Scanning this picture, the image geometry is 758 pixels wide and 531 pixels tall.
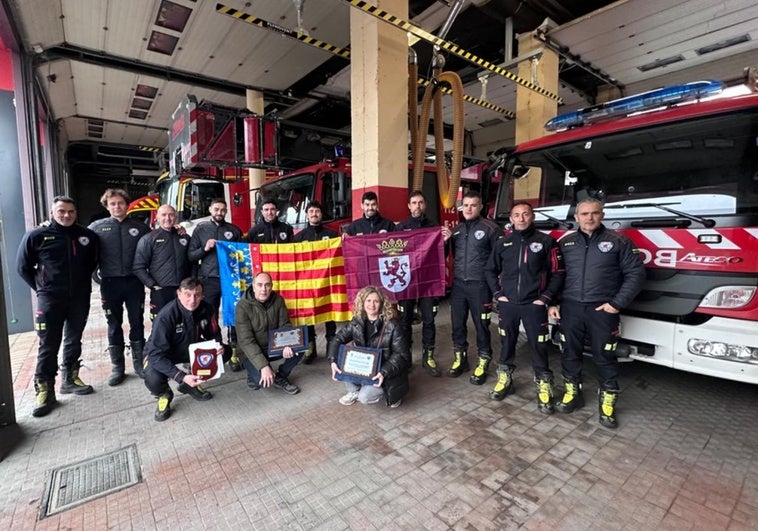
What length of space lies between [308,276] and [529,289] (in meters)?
2.30

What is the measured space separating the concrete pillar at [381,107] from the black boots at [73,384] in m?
3.55

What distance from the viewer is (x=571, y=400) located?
3.09 metres

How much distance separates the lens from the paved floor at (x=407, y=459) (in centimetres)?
202

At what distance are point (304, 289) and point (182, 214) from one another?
18.6 ft

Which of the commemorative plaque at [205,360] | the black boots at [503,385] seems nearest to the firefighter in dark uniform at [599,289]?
the black boots at [503,385]

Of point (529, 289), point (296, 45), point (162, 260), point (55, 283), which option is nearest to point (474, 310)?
point (529, 289)

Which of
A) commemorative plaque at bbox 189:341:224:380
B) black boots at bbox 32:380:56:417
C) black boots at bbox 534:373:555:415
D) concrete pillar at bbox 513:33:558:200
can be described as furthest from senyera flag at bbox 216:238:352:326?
concrete pillar at bbox 513:33:558:200

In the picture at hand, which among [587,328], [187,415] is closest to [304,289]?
[187,415]

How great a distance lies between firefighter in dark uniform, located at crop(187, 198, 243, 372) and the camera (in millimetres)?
3859

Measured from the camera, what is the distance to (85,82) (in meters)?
9.05

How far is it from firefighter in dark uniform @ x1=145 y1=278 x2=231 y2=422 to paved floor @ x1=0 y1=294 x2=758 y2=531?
0.17 metres

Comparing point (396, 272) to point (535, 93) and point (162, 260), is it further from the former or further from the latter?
point (535, 93)

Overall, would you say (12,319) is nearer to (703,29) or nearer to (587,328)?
(587,328)

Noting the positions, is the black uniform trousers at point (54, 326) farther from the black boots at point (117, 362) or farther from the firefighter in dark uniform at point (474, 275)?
the firefighter in dark uniform at point (474, 275)
